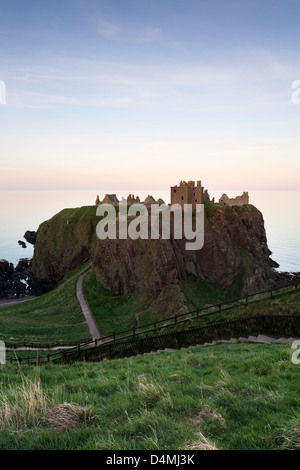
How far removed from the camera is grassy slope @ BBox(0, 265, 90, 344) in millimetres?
42812

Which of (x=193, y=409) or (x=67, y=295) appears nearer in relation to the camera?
(x=193, y=409)

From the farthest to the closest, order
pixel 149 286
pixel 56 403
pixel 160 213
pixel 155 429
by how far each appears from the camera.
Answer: pixel 160 213 < pixel 149 286 < pixel 56 403 < pixel 155 429

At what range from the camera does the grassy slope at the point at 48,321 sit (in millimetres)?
42812

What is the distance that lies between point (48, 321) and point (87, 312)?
6.67 m

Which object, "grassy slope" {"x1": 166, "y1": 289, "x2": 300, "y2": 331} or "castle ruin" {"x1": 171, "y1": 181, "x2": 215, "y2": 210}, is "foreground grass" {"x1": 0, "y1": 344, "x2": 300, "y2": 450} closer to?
"grassy slope" {"x1": 166, "y1": 289, "x2": 300, "y2": 331}

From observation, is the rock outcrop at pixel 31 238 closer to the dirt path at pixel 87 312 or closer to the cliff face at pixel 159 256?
the cliff face at pixel 159 256

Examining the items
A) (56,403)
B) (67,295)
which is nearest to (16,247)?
(67,295)

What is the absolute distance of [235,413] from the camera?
6.16 metres

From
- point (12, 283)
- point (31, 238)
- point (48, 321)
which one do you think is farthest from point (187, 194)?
point (31, 238)

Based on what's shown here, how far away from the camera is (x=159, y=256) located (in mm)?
59688

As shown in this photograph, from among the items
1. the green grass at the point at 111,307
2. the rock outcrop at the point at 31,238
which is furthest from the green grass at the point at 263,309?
the rock outcrop at the point at 31,238

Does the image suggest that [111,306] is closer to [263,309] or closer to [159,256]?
[159,256]
